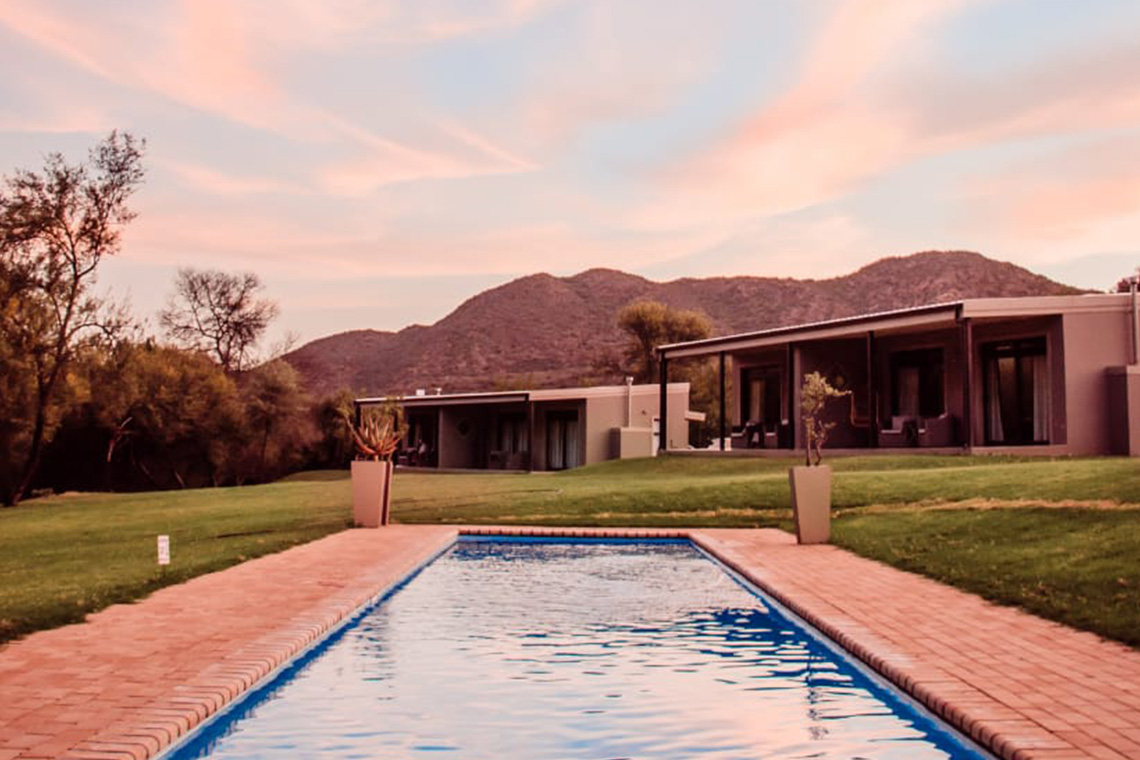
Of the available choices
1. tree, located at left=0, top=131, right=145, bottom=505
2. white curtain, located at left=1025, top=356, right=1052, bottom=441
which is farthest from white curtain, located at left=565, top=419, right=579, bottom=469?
white curtain, located at left=1025, top=356, right=1052, bottom=441

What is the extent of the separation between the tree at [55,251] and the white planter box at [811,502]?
74.5ft

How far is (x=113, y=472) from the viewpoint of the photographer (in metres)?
44.7

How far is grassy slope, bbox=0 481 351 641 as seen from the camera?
30.8ft

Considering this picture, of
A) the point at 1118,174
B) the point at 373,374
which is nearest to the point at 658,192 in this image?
the point at 1118,174

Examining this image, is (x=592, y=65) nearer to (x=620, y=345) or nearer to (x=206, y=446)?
(x=206, y=446)

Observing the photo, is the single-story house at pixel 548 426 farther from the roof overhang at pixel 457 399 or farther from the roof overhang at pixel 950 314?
the roof overhang at pixel 950 314

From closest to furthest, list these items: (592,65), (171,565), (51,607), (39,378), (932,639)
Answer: (932,639)
(51,607)
(171,565)
(592,65)
(39,378)

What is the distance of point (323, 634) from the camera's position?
807 cm

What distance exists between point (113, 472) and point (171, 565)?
35.5 meters

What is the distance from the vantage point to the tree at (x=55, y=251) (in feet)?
98.4

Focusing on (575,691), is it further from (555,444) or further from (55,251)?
(555,444)

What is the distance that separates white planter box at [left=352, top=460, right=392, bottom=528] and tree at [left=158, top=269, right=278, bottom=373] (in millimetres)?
46144

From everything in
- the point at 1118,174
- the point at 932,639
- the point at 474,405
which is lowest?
the point at 932,639

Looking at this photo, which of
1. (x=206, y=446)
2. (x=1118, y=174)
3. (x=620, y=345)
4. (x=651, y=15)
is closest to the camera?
(x=651, y=15)
